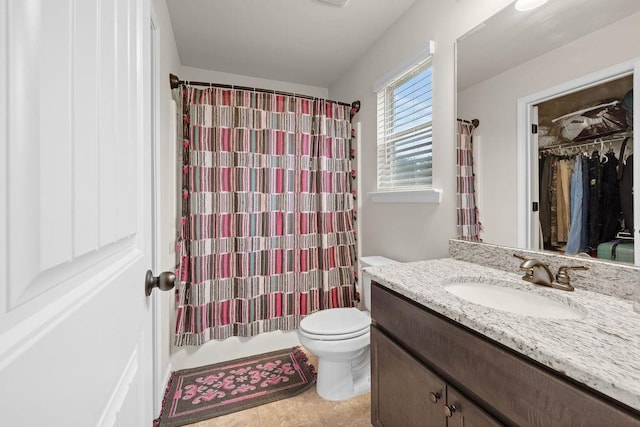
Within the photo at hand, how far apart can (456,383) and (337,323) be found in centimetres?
102

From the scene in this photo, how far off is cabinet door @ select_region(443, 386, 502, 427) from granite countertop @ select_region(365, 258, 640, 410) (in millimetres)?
216

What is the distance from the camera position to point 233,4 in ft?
5.80

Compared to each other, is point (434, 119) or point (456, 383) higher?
point (434, 119)

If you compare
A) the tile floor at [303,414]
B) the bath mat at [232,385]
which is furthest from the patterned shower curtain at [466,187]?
the bath mat at [232,385]

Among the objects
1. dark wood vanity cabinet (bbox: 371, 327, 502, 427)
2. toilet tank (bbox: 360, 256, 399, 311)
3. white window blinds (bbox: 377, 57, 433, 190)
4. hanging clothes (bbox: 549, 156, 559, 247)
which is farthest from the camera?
toilet tank (bbox: 360, 256, 399, 311)

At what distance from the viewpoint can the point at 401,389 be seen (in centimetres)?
109

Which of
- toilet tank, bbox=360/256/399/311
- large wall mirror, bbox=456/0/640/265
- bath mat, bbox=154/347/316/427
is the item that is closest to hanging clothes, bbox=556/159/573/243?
large wall mirror, bbox=456/0/640/265

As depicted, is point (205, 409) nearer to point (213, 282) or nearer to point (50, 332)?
point (213, 282)

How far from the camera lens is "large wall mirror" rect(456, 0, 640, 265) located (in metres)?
0.94

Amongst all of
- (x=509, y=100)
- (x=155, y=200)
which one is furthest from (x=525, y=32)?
(x=155, y=200)

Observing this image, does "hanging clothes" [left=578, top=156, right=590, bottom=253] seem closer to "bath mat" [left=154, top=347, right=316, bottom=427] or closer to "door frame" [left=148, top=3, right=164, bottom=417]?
"bath mat" [left=154, top=347, right=316, bottom=427]

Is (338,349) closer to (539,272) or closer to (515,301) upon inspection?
(515,301)

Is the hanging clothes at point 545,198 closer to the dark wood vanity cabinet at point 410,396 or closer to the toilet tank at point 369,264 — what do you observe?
the dark wood vanity cabinet at point 410,396

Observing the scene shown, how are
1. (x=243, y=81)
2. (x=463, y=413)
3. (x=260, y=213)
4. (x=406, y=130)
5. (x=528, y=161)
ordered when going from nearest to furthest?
(x=463, y=413) < (x=528, y=161) < (x=406, y=130) < (x=260, y=213) < (x=243, y=81)
